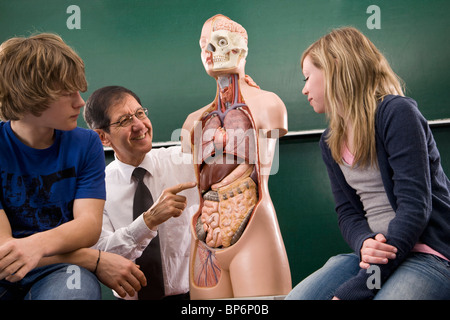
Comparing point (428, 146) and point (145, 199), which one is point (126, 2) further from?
point (428, 146)

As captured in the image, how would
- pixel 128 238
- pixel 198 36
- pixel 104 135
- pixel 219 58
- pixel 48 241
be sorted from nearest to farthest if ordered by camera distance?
pixel 48 241 < pixel 219 58 < pixel 128 238 < pixel 104 135 < pixel 198 36

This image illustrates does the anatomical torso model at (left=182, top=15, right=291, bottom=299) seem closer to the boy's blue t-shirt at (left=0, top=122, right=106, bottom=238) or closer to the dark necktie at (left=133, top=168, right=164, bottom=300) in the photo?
the dark necktie at (left=133, top=168, right=164, bottom=300)

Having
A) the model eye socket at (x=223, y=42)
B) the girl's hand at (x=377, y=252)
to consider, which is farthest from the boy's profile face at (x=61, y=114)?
the girl's hand at (x=377, y=252)

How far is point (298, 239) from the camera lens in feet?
8.25

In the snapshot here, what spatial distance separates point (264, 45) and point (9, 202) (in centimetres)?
151

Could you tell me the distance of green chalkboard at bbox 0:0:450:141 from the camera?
2418 millimetres

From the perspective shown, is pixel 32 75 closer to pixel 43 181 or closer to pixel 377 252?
pixel 43 181

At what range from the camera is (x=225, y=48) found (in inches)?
79.9

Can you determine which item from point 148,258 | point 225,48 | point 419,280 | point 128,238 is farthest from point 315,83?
point 148,258

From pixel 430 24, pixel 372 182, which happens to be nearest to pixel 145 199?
pixel 372 182

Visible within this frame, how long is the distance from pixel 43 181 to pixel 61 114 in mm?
241

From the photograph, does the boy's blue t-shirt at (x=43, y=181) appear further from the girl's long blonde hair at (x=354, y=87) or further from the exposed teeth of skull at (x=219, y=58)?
the girl's long blonde hair at (x=354, y=87)

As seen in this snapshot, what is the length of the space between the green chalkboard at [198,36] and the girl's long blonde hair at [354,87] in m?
0.90

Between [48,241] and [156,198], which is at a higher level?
[48,241]
